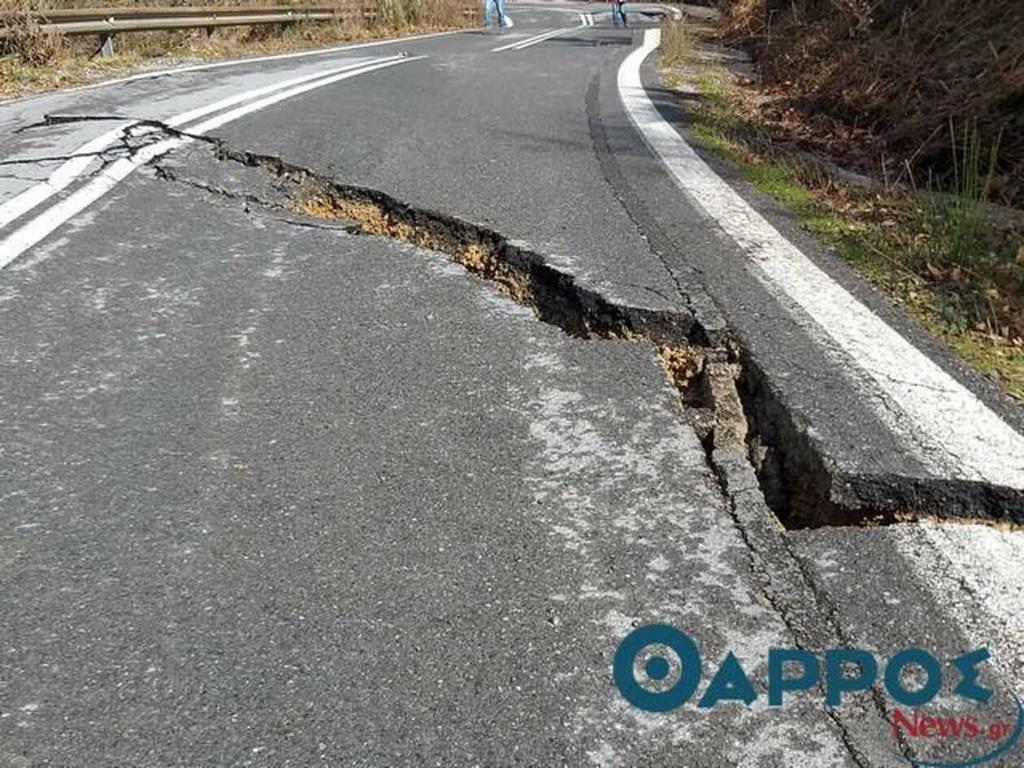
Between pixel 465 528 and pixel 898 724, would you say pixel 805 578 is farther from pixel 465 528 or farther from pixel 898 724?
pixel 465 528

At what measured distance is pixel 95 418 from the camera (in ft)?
8.11

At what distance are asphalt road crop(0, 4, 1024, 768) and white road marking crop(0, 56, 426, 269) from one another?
0.03m

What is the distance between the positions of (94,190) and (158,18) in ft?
29.7

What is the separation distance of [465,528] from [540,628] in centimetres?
38

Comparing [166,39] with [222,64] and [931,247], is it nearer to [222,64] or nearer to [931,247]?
[222,64]

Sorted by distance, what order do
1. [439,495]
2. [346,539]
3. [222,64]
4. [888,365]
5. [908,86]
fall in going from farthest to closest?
[222,64], [908,86], [888,365], [439,495], [346,539]

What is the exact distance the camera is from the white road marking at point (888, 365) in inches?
87.1

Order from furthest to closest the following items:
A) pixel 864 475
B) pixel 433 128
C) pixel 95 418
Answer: pixel 433 128
pixel 95 418
pixel 864 475

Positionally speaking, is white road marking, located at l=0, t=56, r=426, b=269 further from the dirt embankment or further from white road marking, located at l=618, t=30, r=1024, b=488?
the dirt embankment

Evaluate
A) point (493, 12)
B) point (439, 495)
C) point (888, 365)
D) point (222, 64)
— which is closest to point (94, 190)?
point (439, 495)

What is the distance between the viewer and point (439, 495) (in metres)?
2.15

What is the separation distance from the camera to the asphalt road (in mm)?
1520

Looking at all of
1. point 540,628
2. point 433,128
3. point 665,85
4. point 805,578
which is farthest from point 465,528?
point 665,85

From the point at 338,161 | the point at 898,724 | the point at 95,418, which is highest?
the point at 338,161
